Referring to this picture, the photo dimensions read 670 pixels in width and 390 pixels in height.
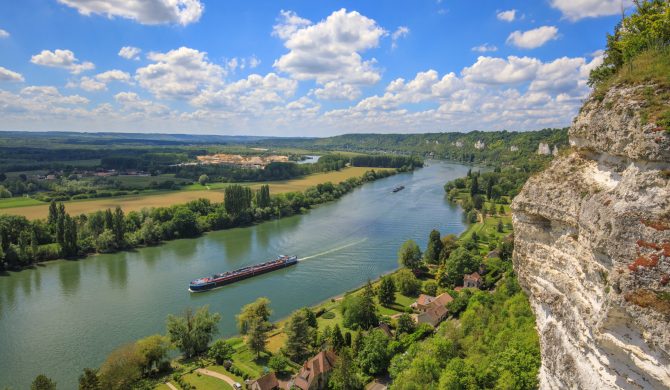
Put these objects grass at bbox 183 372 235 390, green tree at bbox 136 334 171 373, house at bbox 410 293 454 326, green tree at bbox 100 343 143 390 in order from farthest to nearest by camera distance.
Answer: house at bbox 410 293 454 326, green tree at bbox 136 334 171 373, grass at bbox 183 372 235 390, green tree at bbox 100 343 143 390

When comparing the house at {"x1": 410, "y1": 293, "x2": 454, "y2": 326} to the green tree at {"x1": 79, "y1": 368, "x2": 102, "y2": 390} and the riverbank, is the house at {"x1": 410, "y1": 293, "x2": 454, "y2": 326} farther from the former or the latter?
the green tree at {"x1": 79, "y1": 368, "x2": 102, "y2": 390}

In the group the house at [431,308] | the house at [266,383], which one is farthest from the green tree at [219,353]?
the house at [431,308]

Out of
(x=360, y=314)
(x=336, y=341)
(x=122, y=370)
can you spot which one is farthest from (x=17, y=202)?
(x=336, y=341)

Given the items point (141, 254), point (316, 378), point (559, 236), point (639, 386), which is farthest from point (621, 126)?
point (141, 254)

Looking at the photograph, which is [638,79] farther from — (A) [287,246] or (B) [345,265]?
(A) [287,246]

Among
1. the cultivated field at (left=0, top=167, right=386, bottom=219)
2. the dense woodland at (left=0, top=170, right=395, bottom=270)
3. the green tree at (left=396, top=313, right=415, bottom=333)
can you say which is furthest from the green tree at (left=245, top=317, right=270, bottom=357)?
the cultivated field at (left=0, top=167, right=386, bottom=219)

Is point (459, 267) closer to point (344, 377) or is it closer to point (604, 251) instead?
point (344, 377)
